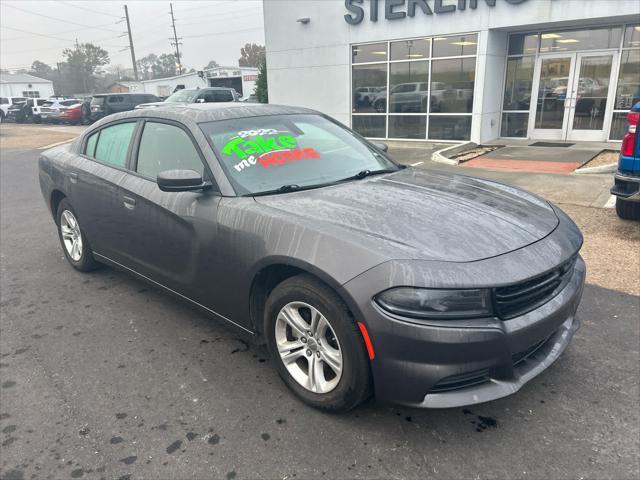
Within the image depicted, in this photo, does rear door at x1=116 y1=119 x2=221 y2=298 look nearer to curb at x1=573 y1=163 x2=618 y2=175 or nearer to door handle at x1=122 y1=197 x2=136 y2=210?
door handle at x1=122 y1=197 x2=136 y2=210

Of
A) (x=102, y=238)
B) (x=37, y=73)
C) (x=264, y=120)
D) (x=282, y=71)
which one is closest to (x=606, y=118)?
(x=282, y=71)

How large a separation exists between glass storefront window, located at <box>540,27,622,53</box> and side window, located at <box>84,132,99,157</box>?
1237cm

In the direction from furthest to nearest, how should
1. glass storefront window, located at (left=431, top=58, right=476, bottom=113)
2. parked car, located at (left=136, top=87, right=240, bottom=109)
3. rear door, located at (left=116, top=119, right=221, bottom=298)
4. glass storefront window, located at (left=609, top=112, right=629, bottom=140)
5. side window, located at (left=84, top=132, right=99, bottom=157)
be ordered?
parked car, located at (left=136, top=87, right=240, bottom=109) → glass storefront window, located at (left=431, top=58, right=476, bottom=113) → glass storefront window, located at (left=609, top=112, right=629, bottom=140) → side window, located at (left=84, top=132, right=99, bottom=157) → rear door, located at (left=116, top=119, right=221, bottom=298)

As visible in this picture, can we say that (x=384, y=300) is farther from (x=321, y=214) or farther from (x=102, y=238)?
(x=102, y=238)

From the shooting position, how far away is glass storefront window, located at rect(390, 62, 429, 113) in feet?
46.7

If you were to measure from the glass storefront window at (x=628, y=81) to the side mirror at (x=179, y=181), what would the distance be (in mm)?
12432

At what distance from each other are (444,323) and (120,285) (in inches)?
133

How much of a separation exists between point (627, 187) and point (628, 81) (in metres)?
8.63

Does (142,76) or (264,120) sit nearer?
(264,120)

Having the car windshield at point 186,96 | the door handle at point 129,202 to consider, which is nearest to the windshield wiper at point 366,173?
the door handle at point 129,202

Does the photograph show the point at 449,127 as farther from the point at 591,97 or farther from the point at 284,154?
the point at 284,154

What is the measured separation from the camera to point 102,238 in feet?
14.0

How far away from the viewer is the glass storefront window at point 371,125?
15492 millimetres

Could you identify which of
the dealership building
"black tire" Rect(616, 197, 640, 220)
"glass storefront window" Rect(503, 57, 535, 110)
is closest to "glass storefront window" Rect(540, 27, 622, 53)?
the dealership building
